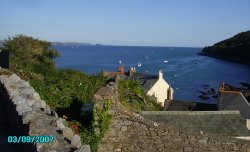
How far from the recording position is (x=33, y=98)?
24.4 feet

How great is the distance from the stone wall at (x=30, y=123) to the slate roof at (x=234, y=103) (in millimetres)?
20392

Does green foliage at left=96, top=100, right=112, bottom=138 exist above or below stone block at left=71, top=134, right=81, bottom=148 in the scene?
below

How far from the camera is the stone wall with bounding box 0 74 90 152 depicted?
15.4 ft

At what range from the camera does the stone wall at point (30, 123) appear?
15.4 feet

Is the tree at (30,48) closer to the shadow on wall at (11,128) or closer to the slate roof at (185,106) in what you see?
the slate roof at (185,106)

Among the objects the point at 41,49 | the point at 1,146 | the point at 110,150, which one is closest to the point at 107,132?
the point at 110,150

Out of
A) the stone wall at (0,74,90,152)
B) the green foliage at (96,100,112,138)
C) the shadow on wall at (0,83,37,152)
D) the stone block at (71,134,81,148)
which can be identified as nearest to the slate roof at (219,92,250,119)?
the green foliage at (96,100,112,138)

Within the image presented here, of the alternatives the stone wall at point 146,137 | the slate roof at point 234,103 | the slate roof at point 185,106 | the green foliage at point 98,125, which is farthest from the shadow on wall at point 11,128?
the slate roof at point 185,106

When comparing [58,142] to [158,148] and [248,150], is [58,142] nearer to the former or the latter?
[158,148]

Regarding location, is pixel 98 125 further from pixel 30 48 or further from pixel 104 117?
pixel 30 48

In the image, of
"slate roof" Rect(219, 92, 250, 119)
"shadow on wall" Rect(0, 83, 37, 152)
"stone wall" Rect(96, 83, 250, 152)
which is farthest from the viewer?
"slate roof" Rect(219, 92, 250, 119)

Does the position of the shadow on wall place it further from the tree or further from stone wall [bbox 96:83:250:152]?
the tree

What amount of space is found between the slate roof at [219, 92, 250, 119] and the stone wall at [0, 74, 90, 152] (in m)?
20.4

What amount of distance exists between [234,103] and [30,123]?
2341 centimetres
